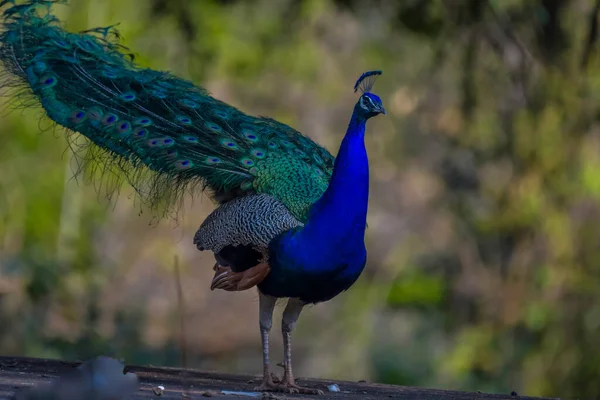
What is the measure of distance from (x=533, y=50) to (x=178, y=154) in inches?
191

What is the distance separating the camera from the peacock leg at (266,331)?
600 cm

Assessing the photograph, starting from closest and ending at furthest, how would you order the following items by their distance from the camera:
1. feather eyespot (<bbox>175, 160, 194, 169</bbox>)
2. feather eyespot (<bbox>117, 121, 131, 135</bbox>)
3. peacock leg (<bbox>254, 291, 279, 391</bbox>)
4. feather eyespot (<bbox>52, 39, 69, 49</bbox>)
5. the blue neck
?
the blue neck → peacock leg (<bbox>254, 291, 279, 391</bbox>) → feather eyespot (<bbox>175, 160, 194, 169</bbox>) → feather eyespot (<bbox>117, 121, 131, 135</bbox>) → feather eyespot (<bbox>52, 39, 69, 49</bbox>)

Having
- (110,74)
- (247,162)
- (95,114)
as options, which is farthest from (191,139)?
(110,74)

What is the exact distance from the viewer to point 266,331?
20.2 feet

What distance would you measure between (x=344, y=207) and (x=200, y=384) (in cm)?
126

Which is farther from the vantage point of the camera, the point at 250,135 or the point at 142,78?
the point at 142,78

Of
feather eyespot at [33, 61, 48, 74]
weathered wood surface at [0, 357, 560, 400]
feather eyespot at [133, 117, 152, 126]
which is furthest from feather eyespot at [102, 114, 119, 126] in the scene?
weathered wood surface at [0, 357, 560, 400]

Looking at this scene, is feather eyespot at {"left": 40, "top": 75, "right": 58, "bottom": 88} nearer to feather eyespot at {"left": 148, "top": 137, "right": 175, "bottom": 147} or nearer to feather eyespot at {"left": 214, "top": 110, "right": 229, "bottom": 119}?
feather eyespot at {"left": 148, "top": 137, "right": 175, "bottom": 147}

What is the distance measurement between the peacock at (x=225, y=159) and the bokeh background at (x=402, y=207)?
5.60 ft

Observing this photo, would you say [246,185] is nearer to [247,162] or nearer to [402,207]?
[247,162]

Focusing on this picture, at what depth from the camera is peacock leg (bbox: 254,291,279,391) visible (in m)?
6.00

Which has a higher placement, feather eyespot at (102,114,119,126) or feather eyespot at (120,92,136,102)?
feather eyespot at (120,92,136,102)

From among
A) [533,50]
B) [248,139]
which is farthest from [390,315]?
[248,139]

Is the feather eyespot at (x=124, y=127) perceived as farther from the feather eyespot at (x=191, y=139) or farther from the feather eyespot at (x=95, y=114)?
the feather eyespot at (x=191, y=139)
